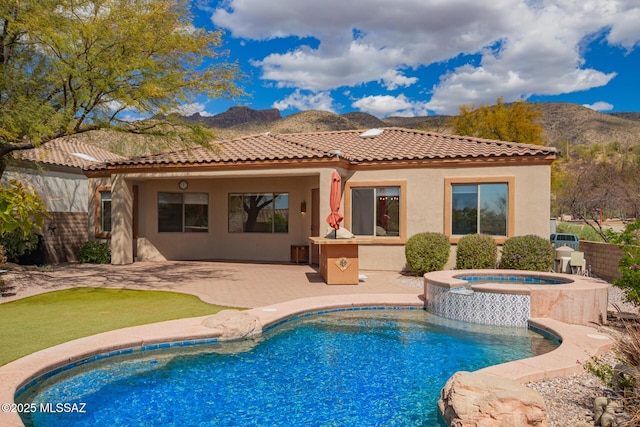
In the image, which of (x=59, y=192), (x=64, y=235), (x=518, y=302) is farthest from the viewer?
(x=59, y=192)

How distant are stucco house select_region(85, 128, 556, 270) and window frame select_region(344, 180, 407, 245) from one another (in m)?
0.04

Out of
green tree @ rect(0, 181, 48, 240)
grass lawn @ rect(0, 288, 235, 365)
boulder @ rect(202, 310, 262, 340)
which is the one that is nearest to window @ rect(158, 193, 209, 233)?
grass lawn @ rect(0, 288, 235, 365)

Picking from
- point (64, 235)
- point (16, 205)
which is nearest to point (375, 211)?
point (16, 205)

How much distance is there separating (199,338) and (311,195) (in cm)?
1104

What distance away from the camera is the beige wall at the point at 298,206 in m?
15.1

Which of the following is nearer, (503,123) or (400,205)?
(400,205)

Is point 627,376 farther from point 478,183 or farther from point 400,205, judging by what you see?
point 400,205

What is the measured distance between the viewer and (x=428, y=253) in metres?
14.7

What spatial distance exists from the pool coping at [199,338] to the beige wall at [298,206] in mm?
6235

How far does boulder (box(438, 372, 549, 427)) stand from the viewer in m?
4.27

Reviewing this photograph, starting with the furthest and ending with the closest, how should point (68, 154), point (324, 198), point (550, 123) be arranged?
point (550, 123)
point (68, 154)
point (324, 198)

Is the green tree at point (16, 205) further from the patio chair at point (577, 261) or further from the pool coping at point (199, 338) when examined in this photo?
the patio chair at point (577, 261)

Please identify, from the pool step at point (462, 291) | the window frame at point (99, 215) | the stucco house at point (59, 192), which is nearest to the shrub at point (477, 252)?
the pool step at point (462, 291)

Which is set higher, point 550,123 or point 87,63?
point 550,123
